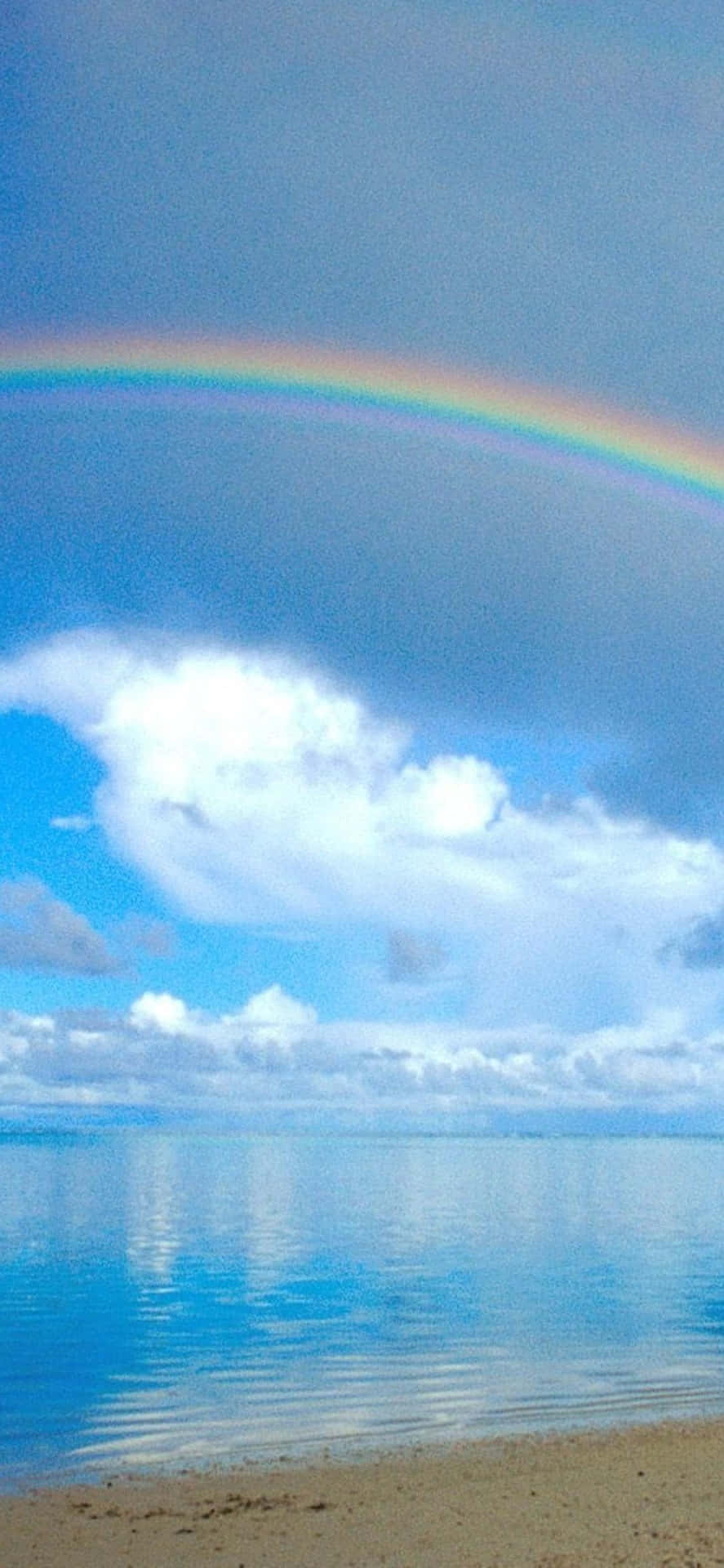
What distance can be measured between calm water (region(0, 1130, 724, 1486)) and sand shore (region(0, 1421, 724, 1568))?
264 centimetres

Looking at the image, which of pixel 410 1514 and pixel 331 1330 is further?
pixel 331 1330

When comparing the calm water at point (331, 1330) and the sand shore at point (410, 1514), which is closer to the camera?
the sand shore at point (410, 1514)

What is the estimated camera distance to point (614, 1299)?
51.1 m

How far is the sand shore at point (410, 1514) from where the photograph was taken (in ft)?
58.2

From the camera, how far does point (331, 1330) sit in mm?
42562

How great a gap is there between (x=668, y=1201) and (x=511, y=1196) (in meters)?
15.2

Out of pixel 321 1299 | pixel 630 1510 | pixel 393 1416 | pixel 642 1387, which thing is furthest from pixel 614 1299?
pixel 630 1510

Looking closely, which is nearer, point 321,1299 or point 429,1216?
point 321,1299

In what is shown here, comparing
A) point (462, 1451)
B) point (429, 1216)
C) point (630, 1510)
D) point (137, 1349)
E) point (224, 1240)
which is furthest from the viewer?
point (429, 1216)

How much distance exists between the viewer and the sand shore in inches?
698

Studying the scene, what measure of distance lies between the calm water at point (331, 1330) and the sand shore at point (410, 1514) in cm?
264

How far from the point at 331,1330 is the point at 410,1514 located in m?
23.5

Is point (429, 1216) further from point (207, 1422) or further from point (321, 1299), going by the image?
point (207, 1422)

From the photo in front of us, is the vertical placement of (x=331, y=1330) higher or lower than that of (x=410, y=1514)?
higher
